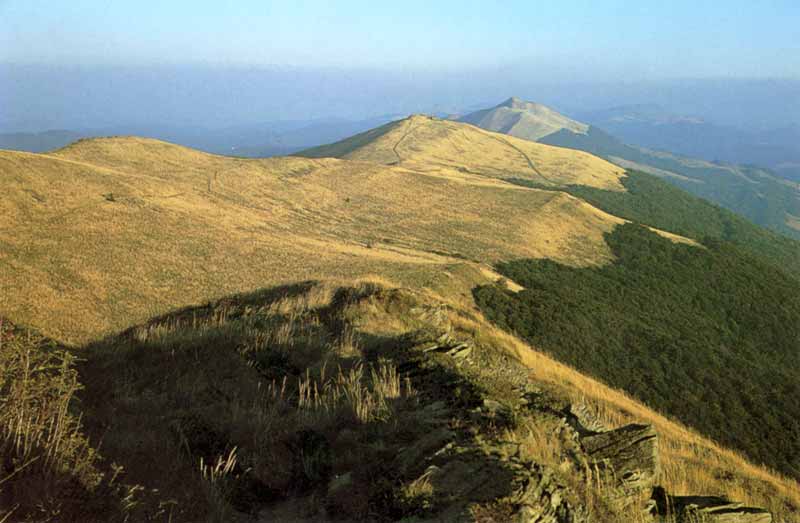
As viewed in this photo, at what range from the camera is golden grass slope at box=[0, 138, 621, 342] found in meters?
27.9

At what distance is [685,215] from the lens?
153 metres

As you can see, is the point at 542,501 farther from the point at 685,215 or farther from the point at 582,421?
the point at 685,215

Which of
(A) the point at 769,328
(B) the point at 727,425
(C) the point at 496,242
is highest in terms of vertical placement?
(C) the point at 496,242

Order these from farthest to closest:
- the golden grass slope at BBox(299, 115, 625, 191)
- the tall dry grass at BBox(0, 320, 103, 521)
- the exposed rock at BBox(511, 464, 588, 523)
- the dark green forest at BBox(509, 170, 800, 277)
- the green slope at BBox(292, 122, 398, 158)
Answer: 1. the green slope at BBox(292, 122, 398, 158)
2. the dark green forest at BBox(509, 170, 800, 277)
3. the golden grass slope at BBox(299, 115, 625, 191)
4. the exposed rock at BBox(511, 464, 588, 523)
5. the tall dry grass at BBox(0, 320, 103, 521)

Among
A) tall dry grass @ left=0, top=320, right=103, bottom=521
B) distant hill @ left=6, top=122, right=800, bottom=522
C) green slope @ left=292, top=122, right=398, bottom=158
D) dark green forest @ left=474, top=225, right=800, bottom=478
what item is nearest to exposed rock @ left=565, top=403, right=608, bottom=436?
distant hill @ left=6, top=122, right=800, bottom=522

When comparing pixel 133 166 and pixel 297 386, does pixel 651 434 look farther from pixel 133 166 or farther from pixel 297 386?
pixel 133 166

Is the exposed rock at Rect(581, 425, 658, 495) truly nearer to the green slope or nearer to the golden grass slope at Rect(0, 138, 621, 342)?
the golden grass slope at Rect(0, 138, 621, 342)

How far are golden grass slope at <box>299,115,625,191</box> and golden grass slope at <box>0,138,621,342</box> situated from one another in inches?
1340

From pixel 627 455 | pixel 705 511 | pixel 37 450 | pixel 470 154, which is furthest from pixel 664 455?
pixel 470 154

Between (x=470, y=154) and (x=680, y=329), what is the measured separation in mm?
88004

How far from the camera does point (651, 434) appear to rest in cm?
682

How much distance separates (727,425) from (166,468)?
46.3 metres

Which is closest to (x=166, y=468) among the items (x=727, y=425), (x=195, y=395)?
(x=195, y=395)

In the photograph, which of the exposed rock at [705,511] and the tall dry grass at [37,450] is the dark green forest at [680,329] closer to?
the exposed rock at [705,511]
